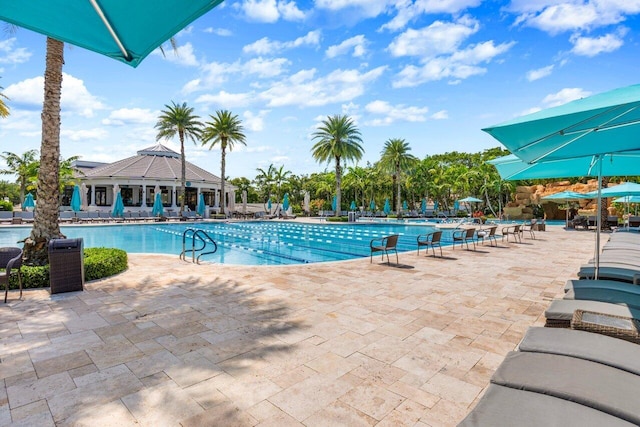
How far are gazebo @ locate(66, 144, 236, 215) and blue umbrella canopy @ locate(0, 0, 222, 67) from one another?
3321cm

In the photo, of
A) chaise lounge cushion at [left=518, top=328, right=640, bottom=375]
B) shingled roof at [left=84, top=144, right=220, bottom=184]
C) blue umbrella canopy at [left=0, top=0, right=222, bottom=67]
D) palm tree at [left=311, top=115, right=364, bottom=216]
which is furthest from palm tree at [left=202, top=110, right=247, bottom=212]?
chaise lounge cushion at [left=518, top=328, right=640, bottom=375]

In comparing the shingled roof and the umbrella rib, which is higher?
the shingled roof

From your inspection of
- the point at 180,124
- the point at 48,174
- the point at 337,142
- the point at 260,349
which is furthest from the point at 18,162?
the point at 260,349

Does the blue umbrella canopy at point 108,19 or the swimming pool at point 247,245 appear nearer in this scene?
the blue umbrella canopy at point 108,19

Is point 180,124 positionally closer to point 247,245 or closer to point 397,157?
point 247,245

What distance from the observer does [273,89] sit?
17.5 m

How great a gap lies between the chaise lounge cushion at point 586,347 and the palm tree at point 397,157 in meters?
34.9

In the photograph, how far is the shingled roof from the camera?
37344mm

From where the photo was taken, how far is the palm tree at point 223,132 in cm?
3453

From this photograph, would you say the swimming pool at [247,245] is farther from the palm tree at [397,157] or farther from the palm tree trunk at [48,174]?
the palm tree at [397,157]

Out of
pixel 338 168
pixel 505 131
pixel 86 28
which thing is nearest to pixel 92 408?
pixel 86 28

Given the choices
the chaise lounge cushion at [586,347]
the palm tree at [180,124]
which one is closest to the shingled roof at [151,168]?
the palm tree at [180,124]

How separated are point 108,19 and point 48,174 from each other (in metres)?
6.55

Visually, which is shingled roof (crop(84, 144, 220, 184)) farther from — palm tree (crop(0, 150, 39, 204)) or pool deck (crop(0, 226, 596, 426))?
pool deck (crop(0, 226, 596, 426))
